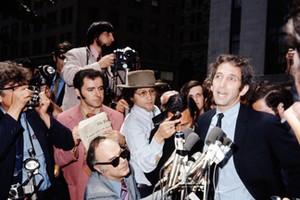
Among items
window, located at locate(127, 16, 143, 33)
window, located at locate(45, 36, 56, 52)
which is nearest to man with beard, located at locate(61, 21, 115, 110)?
window, located at locate(127, 16, 143, 33)

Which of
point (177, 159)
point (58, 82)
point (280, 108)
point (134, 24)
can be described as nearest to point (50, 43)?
→ point (134, 24)

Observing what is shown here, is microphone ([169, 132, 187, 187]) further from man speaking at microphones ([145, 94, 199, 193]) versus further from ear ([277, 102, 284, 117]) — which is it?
ear ([277, 102, 284, 117])

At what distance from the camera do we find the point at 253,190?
127 inches

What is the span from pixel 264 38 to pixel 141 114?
19211 millimetres

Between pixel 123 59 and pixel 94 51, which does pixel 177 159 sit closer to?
pixel 123 59

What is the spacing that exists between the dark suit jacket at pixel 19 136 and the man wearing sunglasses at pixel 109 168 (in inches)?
18.0

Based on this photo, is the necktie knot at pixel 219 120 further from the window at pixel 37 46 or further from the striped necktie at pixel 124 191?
the window at pixel 37 46

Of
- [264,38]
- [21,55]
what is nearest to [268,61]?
[264,38]

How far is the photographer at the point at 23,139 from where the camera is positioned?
343cm

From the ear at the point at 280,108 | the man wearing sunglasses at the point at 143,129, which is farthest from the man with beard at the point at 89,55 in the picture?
the ear at the point at 280,108

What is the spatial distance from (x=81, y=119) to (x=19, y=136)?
1.14 m

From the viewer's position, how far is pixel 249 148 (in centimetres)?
331

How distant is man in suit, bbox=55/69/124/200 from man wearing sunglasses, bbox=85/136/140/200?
2.05ft

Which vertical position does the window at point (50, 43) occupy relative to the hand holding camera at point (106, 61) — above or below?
above
